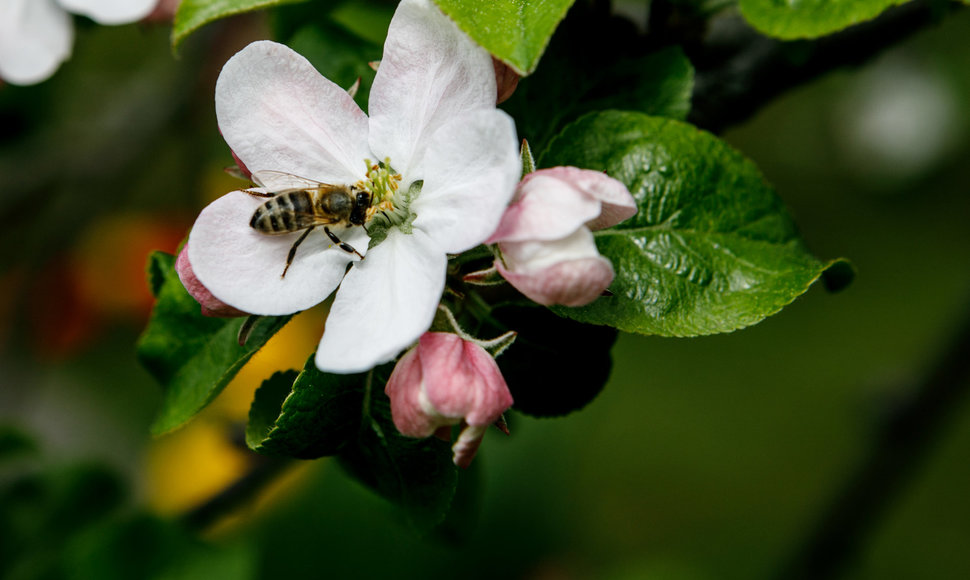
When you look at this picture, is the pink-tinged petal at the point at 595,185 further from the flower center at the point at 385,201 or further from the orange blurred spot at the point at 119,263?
the orange blurred spot at the point at 119,263

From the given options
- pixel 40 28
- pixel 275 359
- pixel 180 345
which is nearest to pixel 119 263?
pixel 275 359

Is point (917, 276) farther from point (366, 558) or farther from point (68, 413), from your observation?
point (68, 413)

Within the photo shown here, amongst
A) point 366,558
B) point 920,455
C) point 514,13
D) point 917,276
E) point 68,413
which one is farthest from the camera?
point 917,276

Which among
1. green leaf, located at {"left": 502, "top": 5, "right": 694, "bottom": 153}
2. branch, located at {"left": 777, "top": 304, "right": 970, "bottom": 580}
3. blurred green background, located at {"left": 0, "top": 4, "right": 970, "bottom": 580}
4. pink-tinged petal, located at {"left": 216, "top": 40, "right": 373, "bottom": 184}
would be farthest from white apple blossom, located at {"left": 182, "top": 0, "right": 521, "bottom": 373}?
branch, located at {"left": 777, "top": 304, "right": 970, "bottom": 580}

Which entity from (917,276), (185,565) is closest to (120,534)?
(185,565)

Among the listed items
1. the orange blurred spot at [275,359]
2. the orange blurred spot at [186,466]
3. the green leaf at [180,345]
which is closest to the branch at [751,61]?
the green leaf at [180,345]

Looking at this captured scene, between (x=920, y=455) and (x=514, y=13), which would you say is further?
(x=920, y=455)
